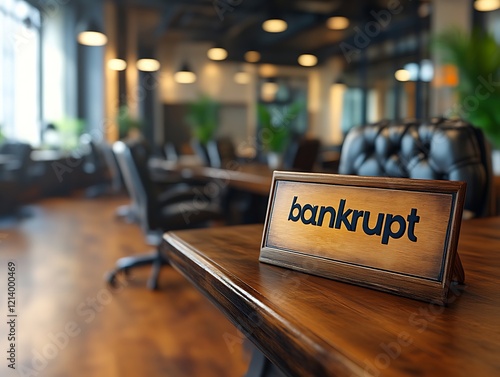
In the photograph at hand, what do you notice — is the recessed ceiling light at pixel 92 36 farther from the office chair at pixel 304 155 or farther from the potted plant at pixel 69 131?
the office chair at pixel 304 155

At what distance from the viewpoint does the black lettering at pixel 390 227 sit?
2.05 feet

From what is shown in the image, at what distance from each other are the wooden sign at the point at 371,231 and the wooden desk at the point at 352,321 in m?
0.02

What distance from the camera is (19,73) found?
8.44m

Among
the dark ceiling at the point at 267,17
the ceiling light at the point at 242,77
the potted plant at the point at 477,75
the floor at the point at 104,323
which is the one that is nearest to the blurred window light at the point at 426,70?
the dark ceiling at the point at 267,17

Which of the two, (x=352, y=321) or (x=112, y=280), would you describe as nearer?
(x=352, y=321)

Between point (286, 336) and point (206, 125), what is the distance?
11003 millimetres

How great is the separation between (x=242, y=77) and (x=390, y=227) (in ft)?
41.0

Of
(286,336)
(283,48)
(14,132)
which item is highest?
(283,48)

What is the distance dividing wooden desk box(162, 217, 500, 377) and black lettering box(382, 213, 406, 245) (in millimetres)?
77

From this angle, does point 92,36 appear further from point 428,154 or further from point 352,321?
point 352,321

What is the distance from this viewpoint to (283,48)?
1205 centimetres

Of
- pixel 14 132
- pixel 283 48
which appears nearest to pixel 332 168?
pixel 14 132

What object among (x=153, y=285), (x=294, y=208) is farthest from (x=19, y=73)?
(x=294, y=208)

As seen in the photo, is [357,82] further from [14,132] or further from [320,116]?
[14,132]
